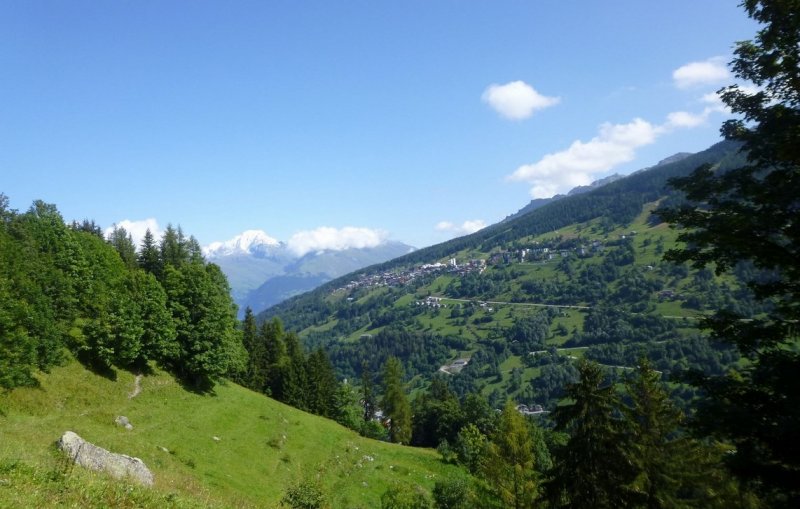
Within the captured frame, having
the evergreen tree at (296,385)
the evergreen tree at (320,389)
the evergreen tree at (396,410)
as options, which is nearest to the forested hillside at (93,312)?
the evergreen tree at (296,385)

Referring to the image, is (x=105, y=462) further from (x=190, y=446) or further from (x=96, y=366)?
(x=96, y=366)

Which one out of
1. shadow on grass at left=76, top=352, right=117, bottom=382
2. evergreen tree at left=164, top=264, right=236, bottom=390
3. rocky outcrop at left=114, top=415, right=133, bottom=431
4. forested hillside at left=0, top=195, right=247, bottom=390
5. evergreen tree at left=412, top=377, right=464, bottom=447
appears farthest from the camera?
evergreen tree at left=412, top=377, right=464, bottom=447

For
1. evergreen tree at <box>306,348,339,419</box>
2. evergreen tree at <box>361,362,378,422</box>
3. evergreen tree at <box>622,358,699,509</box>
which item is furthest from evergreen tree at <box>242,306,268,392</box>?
evergreen tree at <box>622,358,699,509</box>

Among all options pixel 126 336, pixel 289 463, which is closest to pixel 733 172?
pixel 289 463

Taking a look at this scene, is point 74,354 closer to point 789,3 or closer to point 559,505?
point 559,505

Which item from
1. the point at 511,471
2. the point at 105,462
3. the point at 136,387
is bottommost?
the point at 511,471

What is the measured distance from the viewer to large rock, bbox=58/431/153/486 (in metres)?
19.8

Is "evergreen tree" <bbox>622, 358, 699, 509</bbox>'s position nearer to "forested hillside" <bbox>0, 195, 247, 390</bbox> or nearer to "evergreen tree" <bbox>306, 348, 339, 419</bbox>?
"forested hillside" <bbox>0, 195, 247, 390</bbox>

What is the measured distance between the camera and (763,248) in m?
13.2

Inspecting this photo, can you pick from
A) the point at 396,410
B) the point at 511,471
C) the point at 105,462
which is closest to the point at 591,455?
the point at 511,471

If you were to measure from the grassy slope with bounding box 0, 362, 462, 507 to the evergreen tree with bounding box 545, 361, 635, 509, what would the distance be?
55.0 feet

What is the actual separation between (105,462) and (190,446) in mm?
20083

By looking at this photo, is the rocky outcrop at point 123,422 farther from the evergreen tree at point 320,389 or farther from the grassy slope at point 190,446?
the evergreen tree at point 320,389

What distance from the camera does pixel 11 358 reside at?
117 feet
